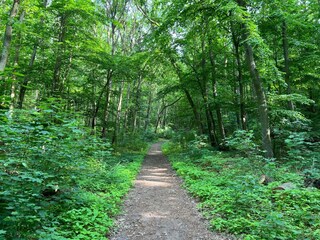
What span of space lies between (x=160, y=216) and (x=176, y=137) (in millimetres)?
14773

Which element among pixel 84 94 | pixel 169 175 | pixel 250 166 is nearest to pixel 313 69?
pixel 250 166

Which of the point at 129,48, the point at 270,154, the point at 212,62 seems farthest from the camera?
the point at 129,48

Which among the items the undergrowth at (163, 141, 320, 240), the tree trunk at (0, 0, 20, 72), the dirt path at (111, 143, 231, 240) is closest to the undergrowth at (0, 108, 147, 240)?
the dirt path at (111, 143, 231, 240)

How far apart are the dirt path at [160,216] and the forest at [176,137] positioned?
0.28 m

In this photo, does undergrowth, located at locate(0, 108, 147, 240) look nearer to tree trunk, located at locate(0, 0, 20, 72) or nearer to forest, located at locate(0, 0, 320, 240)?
forest, located at locate(0, 0, 320, 240)

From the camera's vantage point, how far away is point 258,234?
372 cm

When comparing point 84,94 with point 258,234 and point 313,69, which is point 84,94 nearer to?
point 258,234

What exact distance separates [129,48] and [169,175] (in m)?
13.5

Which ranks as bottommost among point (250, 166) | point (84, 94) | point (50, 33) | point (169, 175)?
point (169, 175)

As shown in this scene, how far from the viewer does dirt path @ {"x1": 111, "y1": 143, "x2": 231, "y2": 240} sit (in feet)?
13.5

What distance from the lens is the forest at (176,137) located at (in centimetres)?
382

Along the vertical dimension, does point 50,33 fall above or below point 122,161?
above

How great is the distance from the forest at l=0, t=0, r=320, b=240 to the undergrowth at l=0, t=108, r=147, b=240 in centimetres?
2

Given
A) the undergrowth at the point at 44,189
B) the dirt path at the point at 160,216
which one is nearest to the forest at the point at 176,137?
the undergrowth at the point at 44,189
